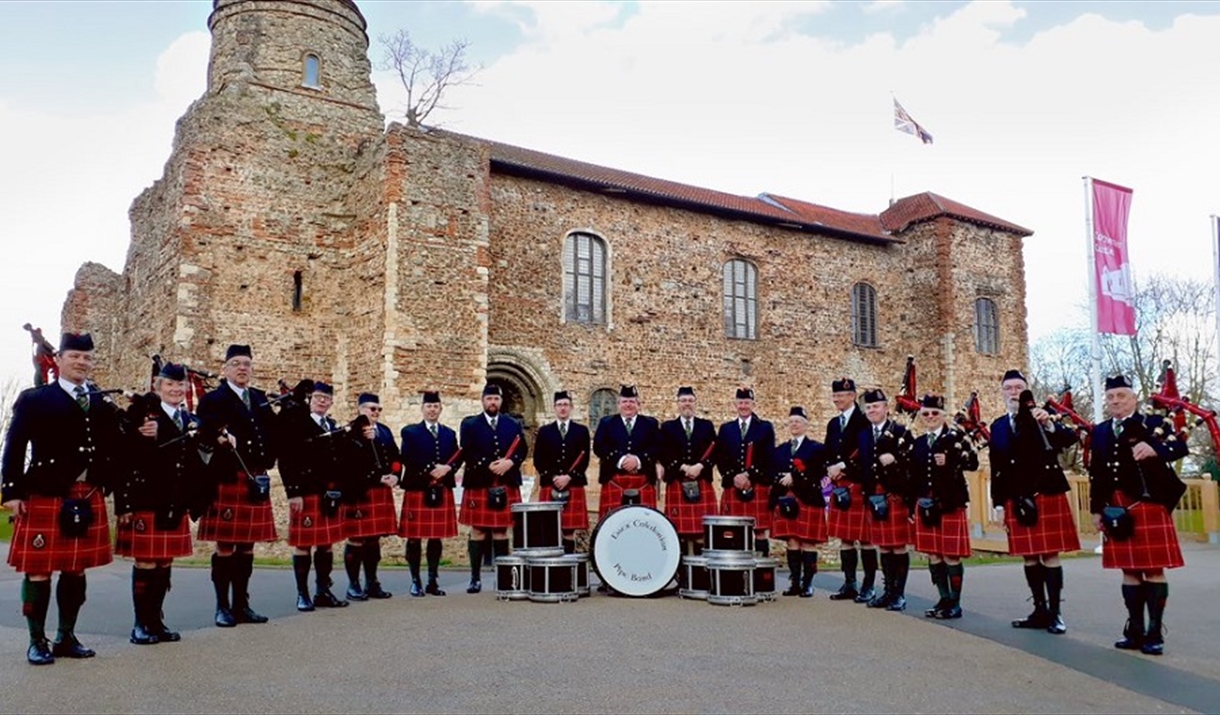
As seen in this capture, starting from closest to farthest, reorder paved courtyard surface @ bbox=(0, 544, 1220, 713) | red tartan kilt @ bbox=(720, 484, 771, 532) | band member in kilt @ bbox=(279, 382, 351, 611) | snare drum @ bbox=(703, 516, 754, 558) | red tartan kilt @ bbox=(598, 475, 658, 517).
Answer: paved courtyard surface @ bbox=(0, 544, 1220, 713)
band member in kilt @ bbox=(279, 382, 351, 611)
snare drum @ bbox=(703, 516, 754, 558)
red tartan kilt @ bbox=(598, 475, 658, 517)
red tartan kilt @ bbox=(720, 484, 771, 532)

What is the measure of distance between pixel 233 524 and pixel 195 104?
15060 millimetres

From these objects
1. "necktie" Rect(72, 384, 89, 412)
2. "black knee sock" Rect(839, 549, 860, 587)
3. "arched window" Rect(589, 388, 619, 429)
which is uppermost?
"arched window" Rect(589, 388, 619, 429)

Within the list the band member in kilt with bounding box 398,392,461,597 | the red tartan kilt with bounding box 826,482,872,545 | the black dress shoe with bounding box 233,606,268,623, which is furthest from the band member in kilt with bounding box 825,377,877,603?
the black dress shoe with bounding box 233,606,268,623

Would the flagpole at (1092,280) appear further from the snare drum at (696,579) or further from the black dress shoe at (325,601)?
the black dress shoe at (325,601)

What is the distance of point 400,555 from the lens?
1753 cm

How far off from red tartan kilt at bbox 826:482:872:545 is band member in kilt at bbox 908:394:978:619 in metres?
0.75

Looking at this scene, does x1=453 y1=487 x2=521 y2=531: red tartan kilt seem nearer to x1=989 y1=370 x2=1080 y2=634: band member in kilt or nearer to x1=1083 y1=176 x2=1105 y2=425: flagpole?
x1=989 y1=370 x2=1080 y2=634: band member in kilt

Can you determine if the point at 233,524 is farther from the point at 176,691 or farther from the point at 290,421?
the point at 176,691

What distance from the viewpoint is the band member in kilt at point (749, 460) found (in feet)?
33.5

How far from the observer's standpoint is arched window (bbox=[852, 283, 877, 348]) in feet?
95.6

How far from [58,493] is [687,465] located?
19.8 feet

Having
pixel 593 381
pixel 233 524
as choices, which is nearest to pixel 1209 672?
pixel 233 524

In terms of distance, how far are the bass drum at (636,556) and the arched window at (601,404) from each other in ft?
46.2

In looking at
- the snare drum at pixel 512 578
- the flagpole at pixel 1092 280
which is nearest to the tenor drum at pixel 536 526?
the snare drum at pixel 512 578
